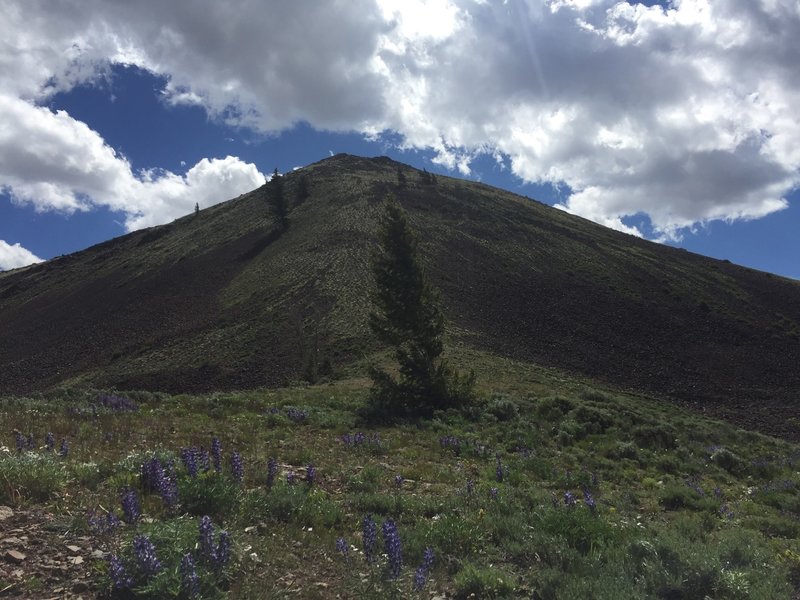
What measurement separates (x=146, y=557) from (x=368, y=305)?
4309 cm

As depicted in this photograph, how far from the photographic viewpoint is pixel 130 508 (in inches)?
194

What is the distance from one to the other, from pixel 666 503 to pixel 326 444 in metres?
6.88

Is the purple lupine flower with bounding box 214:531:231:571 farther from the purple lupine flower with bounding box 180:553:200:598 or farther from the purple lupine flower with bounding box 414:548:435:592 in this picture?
the purple lupine flower with bounding box 414:548:435:592

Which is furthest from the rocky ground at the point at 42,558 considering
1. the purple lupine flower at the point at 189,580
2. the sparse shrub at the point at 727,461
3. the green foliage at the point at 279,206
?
the green foliage at the point at 279,206

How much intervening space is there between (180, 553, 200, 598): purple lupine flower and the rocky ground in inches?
28.2

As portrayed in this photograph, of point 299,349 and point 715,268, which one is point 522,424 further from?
point 715,268

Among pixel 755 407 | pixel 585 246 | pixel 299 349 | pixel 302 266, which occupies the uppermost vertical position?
pixel 585 246

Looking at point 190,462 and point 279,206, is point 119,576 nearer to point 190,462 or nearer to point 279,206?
point 190,462

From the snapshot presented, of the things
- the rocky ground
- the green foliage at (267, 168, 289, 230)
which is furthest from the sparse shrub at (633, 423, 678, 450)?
the green foliage at (267, 168, 289, 230)

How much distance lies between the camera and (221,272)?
66.2m

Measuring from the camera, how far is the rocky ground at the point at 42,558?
12.9 feet

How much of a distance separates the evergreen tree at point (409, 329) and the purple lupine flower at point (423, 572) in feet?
48.5

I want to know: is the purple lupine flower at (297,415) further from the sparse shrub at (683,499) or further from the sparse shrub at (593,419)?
the sparse shrub at (593,419)

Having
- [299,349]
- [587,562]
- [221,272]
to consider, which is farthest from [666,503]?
[221,272]
